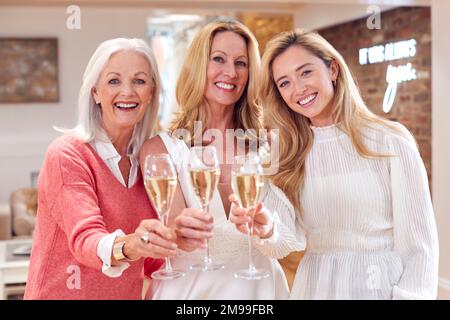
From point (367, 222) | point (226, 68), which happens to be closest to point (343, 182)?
point (367, 222)

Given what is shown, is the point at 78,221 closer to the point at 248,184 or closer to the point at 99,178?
the point at 99,178

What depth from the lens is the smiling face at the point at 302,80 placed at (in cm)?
133

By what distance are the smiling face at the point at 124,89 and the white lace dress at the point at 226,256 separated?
0.28 feet

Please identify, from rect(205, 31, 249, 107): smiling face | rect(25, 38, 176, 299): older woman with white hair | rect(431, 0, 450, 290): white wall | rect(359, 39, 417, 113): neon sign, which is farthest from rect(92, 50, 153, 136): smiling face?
rect(431, 0, 450, 290): white wall

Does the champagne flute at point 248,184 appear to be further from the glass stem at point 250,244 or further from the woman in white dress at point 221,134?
the woman in white dress at point 221,134

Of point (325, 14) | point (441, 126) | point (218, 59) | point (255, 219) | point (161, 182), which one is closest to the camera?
point (161, 182)

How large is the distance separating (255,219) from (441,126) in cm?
67

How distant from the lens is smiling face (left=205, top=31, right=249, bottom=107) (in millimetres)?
1319

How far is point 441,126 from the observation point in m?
1.62

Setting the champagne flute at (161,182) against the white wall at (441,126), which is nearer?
the champagne flute at (161,182)

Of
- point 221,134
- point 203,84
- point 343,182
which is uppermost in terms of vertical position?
point 203,84

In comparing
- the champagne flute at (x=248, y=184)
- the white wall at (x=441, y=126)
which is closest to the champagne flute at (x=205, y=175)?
the champagne flute at (x=248, y=184)

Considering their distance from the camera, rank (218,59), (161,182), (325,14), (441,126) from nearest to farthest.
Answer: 1. (161,182)
2. (218,59)
3. (325,14)
4. (441,126)

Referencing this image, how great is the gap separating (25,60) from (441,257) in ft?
3.90
